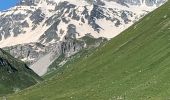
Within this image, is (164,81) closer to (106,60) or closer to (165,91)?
(165,91)

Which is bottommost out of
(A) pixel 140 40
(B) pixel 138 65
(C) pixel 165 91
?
(C) pixel 165 91

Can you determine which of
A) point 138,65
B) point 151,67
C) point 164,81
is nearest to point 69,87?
point 138,65

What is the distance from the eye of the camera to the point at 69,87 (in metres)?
101

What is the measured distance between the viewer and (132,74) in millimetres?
84125

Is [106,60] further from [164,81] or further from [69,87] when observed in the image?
[164,81]

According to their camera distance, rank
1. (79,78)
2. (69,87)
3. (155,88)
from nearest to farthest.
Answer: (155,88) < (69,87) < (79,78)

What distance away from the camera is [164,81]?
6569 centimetres

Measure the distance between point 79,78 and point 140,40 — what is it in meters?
19.2

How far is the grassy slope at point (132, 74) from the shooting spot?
219ft

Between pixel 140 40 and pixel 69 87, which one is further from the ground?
pixel 140 40

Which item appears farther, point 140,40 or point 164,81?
point 140,40

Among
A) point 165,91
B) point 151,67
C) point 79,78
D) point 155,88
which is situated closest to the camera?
point 165,91

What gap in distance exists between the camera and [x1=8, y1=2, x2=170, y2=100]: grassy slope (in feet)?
219

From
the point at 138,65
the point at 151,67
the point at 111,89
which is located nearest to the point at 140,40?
the point at 138,65
